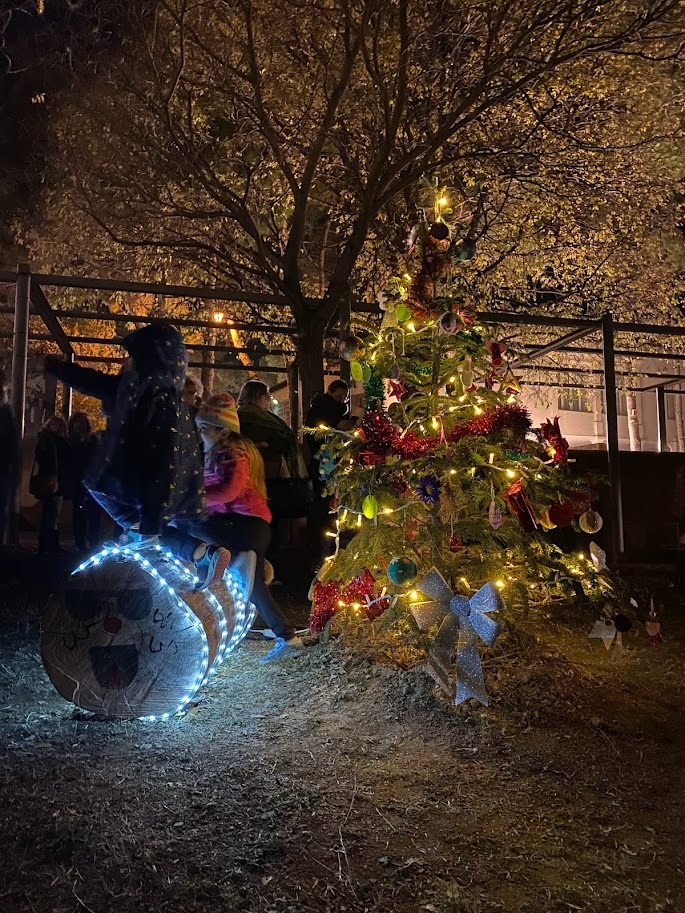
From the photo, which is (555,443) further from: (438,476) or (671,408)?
(671,408)

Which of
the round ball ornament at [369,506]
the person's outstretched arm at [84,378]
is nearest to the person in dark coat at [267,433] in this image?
the round ball ornament at [369,506]

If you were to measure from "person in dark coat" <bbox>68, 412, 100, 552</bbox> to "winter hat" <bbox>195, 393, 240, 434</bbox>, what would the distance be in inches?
137

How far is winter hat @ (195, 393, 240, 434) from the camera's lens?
4891 millimetres

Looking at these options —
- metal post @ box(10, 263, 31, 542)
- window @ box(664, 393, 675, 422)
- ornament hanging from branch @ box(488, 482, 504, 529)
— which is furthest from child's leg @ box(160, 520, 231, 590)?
window @ box(664, 393, 675, 422)

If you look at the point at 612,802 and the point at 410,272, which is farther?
the point at 410,272

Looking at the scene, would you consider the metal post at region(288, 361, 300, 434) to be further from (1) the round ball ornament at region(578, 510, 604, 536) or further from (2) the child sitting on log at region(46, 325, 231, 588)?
(2) the child sitting on log at region(46, 325, 231, 588)

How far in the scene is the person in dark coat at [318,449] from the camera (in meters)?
7.19

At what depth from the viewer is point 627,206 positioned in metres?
12.8

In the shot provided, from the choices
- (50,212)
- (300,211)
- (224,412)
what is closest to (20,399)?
(224,412)

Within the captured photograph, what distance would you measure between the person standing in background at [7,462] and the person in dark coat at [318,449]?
267 centimetres

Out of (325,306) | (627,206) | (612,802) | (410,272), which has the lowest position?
(612,802)

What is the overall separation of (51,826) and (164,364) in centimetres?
224

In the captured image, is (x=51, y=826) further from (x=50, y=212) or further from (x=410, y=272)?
(x=50, y=212)

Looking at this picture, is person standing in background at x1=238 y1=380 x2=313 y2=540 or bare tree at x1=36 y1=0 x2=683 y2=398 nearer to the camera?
person standing in background at x1=238 y1=380 x2=313 y2=540
